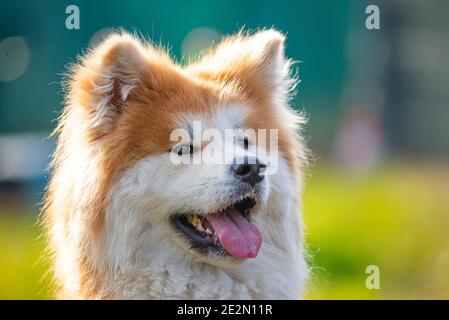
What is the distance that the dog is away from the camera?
4008 millimetres

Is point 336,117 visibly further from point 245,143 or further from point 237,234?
point 237,234

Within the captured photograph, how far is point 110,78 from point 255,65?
30.3 inches

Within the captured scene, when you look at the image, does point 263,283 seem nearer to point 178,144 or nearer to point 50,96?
point 178,144

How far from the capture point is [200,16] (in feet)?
30.6

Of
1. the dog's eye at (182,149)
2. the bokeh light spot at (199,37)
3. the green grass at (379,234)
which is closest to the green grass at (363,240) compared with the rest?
the green grass at (379,234)

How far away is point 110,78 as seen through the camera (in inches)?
162

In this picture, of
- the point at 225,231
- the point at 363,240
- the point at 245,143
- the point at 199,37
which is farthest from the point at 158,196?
the point at 199,37

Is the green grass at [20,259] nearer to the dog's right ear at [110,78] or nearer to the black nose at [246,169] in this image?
the dog's right ear at [110,78]

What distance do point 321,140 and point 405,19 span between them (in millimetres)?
1758

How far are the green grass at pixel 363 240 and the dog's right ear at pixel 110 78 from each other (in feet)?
7.95

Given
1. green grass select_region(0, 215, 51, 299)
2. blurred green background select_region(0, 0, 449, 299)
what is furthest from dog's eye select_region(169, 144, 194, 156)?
green grass select_region(0, 215, 51, 299)

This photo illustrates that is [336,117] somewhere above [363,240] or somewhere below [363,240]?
above

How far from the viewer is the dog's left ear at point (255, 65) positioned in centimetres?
446

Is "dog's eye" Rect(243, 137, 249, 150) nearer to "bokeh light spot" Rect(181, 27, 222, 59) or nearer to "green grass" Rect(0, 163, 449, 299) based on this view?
"green grass" Rect(0, 163, 449, 299)
